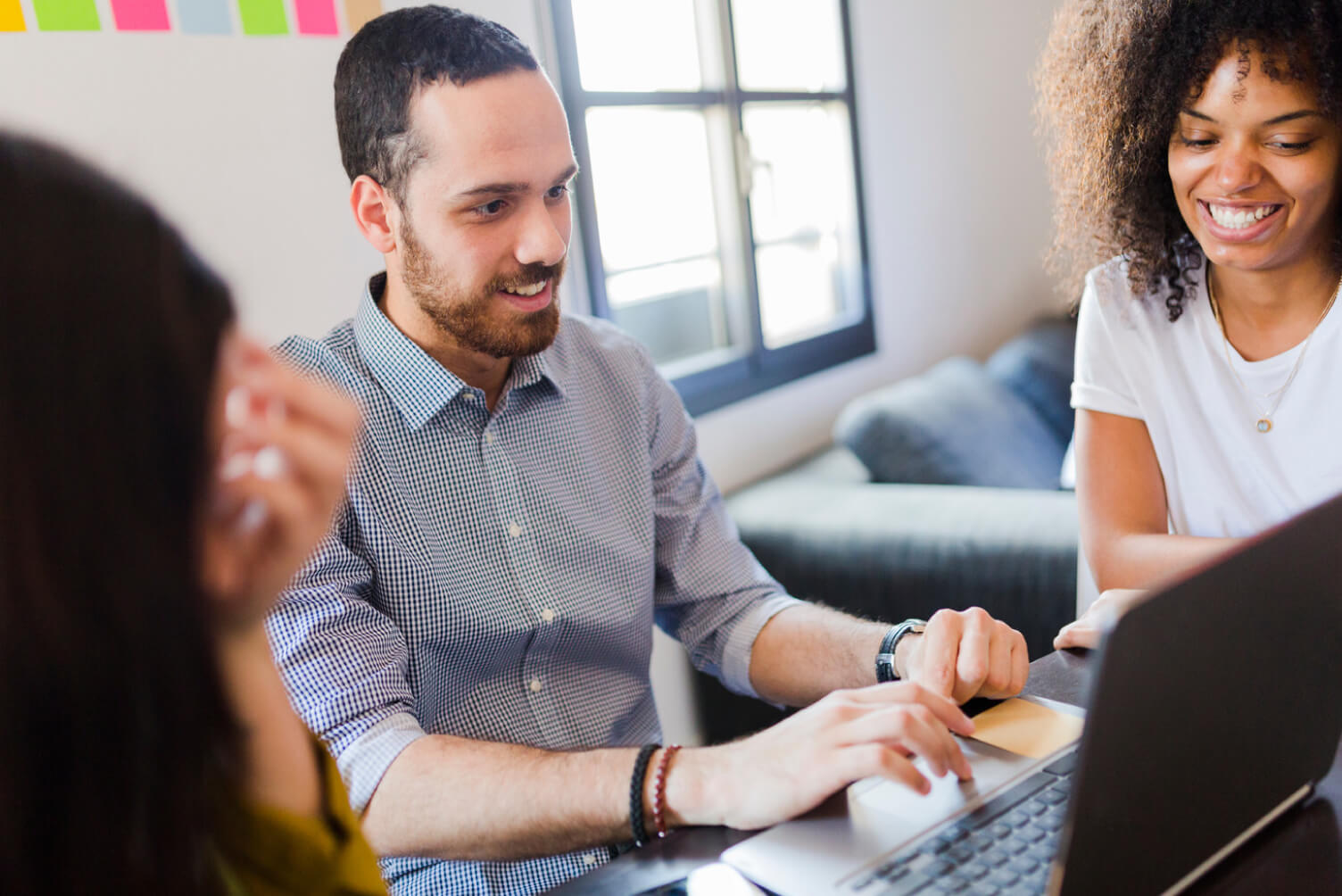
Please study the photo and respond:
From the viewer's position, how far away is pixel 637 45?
2355mm

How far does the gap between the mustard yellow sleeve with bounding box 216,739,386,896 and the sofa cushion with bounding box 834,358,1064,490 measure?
1.89 metres

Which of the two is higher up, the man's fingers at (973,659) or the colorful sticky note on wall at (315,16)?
the colorful sticky note on wall at (315,16)

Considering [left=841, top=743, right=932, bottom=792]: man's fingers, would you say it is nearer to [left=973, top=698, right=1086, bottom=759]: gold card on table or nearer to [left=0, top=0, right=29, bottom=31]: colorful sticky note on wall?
[left=973, top=698, right=1086, bottom=759]: gold card on table

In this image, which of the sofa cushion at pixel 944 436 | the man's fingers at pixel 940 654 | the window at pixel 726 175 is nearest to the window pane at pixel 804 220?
the window at pixel 726 175

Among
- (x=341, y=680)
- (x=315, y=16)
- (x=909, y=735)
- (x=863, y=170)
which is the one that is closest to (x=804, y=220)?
(x=863, y=170)

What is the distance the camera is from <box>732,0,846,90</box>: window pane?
2.64m

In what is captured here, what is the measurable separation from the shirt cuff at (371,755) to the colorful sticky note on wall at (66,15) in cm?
85

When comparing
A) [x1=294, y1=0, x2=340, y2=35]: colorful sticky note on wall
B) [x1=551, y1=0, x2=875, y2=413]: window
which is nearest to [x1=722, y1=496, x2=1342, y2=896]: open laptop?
[x1=294, y1=0, x2=340, y2=35]: colorful sticky note on wall

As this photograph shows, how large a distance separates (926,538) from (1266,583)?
1462 mm

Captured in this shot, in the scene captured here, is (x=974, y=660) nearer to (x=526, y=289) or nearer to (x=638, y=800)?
(x=638, y=800)

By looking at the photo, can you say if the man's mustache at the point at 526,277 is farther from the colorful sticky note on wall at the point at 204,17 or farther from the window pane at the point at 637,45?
the window pane at the point at 637,45

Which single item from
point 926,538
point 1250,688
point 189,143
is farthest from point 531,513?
point 926,538

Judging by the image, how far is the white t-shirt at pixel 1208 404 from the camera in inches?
50.3

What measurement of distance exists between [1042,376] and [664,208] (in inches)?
47.1
